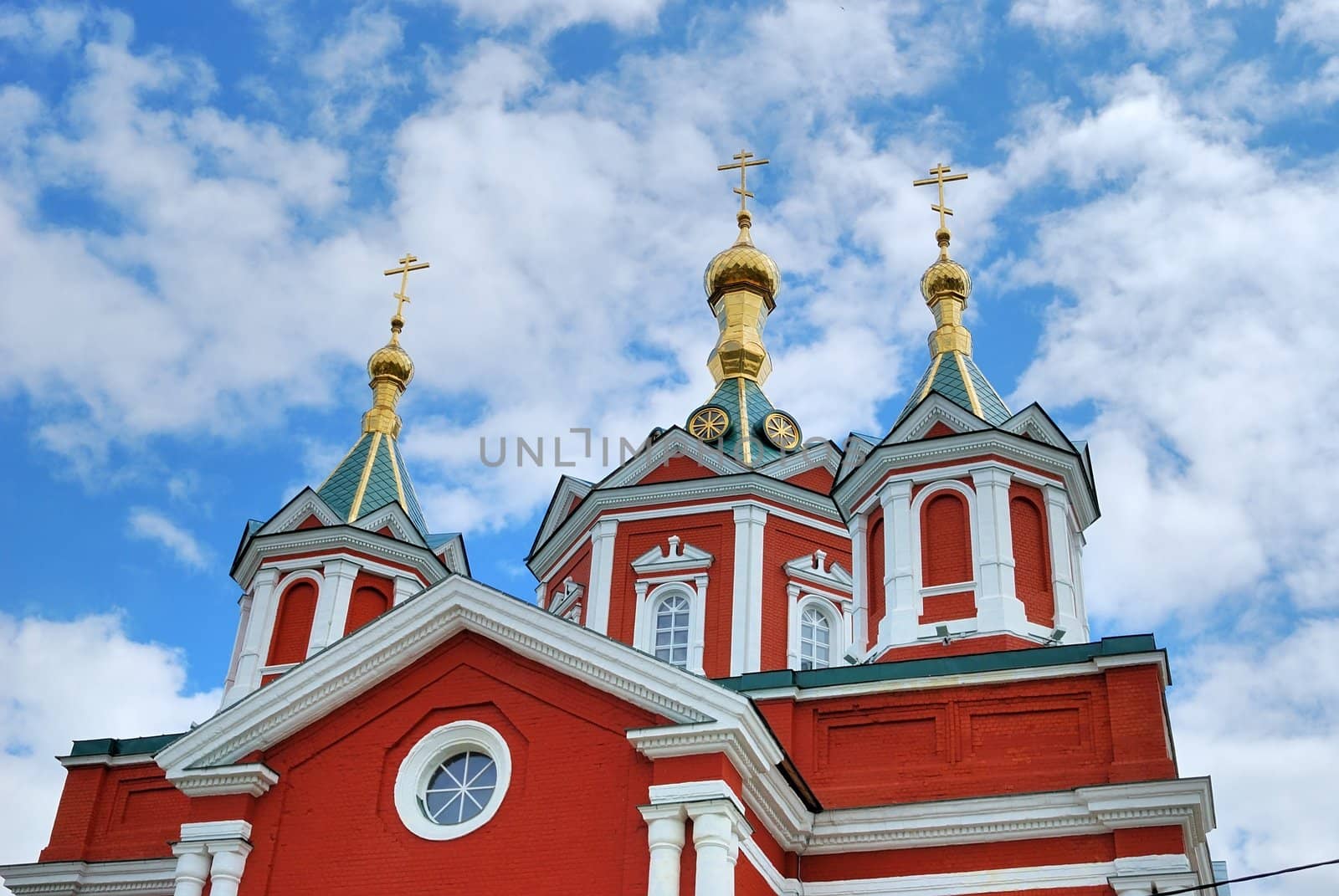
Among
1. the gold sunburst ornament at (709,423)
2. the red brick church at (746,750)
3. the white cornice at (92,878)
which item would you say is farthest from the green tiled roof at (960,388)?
the white cornice at (92,878)

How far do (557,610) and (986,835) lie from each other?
27.1 ft

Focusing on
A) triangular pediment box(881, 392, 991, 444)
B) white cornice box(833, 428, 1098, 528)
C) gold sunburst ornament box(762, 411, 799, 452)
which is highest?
gold sunburst ornament box(762, 411, 799, 452)

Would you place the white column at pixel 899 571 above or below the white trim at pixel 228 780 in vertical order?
above

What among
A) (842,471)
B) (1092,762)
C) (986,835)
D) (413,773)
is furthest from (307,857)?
(842,471)

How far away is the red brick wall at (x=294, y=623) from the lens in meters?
20.4

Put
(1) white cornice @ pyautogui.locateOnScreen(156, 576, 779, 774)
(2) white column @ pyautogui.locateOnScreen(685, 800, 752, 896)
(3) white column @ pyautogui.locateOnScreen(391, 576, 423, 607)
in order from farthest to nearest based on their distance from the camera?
(3) white column @ pyautogui.locateOnScreen(391, 576, 423, 607) → (1) white cornice @ pyautogui.locateOnScreen(156, 576, 779, 774) → (2) white column @ pyautogui.locateOnScreen(685, 800, 752, 896)

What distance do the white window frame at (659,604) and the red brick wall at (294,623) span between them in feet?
13.8

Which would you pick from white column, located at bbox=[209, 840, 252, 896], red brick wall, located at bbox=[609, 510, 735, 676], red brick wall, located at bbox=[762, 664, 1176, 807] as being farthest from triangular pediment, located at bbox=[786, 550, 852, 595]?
white column, located at bbox=[209, 840, 252, 896]

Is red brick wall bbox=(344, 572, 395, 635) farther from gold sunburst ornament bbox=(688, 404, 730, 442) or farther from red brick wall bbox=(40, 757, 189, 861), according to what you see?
gold sunburst ornament bbox=(688, 404, 730, 442)

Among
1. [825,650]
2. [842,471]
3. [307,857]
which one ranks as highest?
[842,471]

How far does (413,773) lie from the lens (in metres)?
14.2

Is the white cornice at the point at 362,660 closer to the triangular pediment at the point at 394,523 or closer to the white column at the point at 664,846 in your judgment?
the white column at the point at 664,846

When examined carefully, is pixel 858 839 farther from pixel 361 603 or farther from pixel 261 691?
pixel 361 603

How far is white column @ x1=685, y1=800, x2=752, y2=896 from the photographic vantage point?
1248cm
